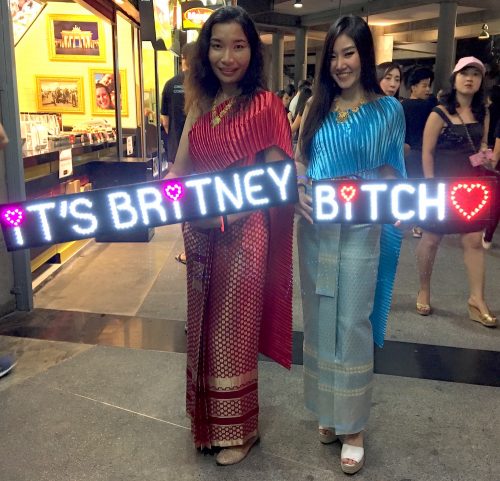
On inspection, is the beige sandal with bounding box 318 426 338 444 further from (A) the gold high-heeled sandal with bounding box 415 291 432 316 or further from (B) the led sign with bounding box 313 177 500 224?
(A) the gold high-heeled sandal with bounding box 415 291 432 316

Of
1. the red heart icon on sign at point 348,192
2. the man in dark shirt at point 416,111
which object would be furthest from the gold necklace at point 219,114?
the man in dark shirt at point 416,111

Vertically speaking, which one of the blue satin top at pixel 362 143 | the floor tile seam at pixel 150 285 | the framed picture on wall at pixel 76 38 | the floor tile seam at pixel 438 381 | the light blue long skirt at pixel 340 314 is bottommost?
the floor tile seam at pixel 438 381

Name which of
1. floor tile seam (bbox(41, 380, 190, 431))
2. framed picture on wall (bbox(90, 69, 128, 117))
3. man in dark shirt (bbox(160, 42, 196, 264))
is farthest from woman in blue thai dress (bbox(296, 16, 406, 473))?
framed picture on wall (bbox(90, 69, 128, 117))

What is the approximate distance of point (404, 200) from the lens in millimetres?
1433

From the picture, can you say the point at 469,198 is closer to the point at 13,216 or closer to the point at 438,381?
the point at 13,216

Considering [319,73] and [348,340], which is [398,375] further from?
[319,73]

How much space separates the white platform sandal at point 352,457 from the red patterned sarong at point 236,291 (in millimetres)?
351

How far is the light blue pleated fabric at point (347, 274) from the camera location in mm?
1860

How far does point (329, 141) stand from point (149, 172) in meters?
3.93

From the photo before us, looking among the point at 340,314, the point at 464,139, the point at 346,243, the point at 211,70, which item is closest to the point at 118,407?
the point at 340,314

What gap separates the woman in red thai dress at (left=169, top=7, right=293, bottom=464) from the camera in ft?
5.93

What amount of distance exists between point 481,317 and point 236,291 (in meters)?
2.13

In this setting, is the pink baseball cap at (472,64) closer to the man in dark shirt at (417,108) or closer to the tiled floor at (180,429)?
the man in dark shirt at (417,108)

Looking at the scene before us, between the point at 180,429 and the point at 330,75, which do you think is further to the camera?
the point at 180,429
